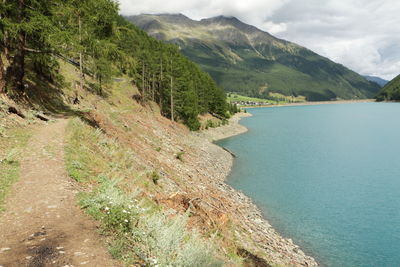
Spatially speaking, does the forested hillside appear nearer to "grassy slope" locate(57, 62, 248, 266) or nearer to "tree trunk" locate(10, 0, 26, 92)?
"tree trunk" locate(10, 0, 26, 92)

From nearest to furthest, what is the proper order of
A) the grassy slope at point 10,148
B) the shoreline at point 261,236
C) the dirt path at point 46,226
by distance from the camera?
the dirt path at point 46,226, the grassy slope at point 10,148, the shoreline at point 261,236

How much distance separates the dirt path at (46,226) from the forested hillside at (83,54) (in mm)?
10929

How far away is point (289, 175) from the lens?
40625 mm

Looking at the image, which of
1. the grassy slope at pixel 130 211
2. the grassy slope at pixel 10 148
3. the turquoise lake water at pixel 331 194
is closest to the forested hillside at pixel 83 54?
the grassy slope at pixel 10 148

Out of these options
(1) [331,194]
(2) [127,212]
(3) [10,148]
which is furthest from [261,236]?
(3) [10,148]

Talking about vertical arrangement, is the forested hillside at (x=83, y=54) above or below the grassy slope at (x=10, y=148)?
above

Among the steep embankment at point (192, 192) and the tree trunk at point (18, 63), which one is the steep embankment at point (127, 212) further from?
the tree trunk at point (18, 63)

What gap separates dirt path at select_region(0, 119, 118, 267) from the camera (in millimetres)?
6395

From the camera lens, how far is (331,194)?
32906 mm

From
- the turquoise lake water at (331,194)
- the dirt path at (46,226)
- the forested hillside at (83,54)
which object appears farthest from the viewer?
the turquoise lake water at (331,194)

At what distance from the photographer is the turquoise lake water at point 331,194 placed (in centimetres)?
2188


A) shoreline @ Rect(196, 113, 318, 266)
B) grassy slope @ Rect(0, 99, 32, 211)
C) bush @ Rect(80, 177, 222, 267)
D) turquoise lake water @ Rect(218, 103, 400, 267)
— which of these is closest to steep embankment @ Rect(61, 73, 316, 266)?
shoreline @ Rect(196, 113, 318, 266)

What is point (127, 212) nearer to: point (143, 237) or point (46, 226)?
point (143, 237)

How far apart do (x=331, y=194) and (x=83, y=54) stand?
38834mm
